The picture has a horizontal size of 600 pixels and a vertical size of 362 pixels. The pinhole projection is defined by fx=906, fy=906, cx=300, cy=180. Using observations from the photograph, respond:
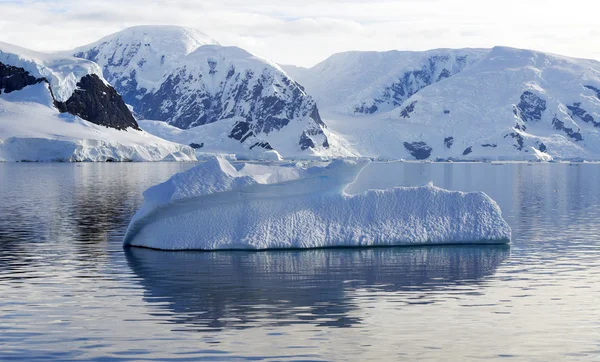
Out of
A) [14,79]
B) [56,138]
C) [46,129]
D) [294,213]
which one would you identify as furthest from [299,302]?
[14,79]

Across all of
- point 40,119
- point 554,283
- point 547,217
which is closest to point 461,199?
point 554,283

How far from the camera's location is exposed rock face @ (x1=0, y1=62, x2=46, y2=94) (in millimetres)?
191500

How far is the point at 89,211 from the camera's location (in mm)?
46500

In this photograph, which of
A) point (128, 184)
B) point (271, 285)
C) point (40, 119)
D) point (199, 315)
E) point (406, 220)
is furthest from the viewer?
point (40, 119)

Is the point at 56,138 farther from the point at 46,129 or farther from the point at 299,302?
the point at 299,302

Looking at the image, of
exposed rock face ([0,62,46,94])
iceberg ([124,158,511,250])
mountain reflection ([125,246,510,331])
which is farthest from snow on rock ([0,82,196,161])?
mountain reflection ([125,246,510,331])

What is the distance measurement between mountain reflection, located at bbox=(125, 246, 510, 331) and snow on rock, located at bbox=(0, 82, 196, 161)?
141789mm

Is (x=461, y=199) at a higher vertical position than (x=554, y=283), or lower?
higher

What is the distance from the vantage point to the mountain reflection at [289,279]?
62.7 ft

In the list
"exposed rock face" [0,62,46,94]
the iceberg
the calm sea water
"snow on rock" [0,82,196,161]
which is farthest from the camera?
"exposed rock face" [0,62,46,94]

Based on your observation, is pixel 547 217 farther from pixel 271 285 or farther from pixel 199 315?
pixel 199 315

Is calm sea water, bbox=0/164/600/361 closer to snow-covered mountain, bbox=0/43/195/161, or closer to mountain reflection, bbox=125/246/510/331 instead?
mountain reflection, bbox=125/246/510/331

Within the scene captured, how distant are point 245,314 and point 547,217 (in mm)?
30183

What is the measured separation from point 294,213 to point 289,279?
523 centimetres
